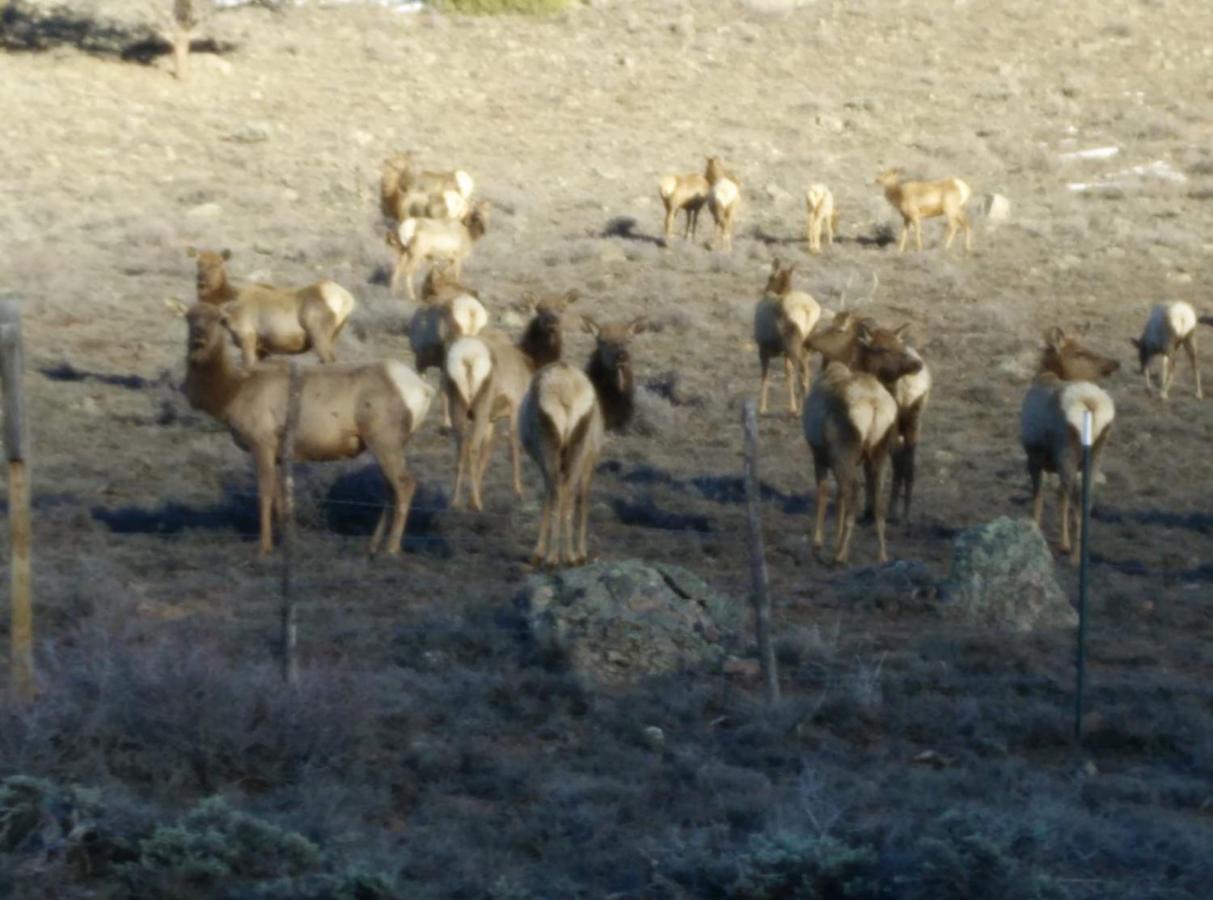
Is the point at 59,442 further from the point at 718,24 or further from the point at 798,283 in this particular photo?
the point at 718,24

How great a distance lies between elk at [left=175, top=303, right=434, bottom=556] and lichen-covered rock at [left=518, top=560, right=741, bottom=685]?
3.51 metres

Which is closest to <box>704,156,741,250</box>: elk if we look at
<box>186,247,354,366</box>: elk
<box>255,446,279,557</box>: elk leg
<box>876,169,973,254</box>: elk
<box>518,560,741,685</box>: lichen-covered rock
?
<box>876,169,973,254</box>: elk

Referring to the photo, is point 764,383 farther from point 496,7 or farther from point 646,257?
point 496,7

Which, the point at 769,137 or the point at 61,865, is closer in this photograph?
the point at 61,865

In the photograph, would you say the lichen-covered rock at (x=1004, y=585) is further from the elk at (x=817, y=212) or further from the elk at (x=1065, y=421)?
the elk at (x=817, y=212)

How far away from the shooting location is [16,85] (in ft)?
151

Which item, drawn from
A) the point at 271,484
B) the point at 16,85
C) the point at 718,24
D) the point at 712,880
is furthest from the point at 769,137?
the point at 712,880

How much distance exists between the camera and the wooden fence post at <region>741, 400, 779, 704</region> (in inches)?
404

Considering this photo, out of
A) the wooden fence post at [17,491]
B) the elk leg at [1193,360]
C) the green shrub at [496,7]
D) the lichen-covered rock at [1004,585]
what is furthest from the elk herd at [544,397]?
the green shrub at [496,7]

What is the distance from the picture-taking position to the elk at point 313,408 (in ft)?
49.5

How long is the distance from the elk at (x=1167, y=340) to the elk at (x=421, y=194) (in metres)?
13.3

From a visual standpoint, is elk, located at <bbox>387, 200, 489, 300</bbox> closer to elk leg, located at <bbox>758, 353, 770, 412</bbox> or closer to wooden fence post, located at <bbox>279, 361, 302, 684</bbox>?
elk leg, located at <bbox>758, 353, 770, 412</bbox>

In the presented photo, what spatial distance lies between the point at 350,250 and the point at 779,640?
21729mm

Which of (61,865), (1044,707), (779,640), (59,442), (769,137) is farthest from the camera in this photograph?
A: (769,137)
